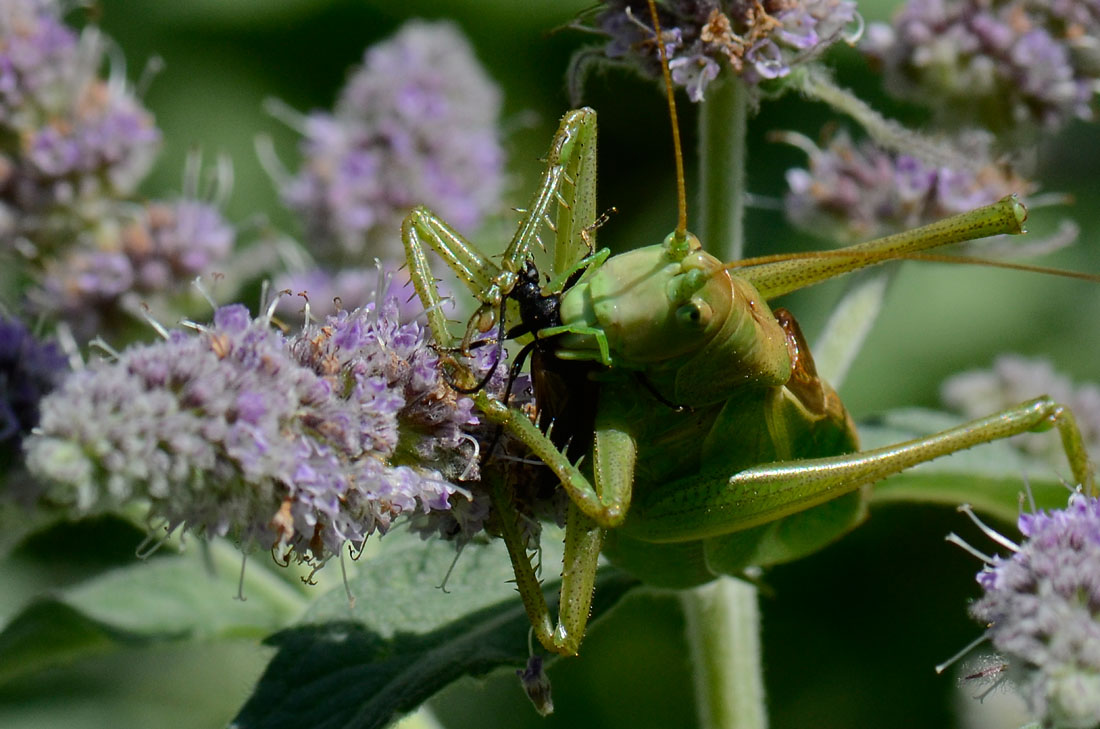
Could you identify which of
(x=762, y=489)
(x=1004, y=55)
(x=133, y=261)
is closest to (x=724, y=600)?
(x=762, y=489)

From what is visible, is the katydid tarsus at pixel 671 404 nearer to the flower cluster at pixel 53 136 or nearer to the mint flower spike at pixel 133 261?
the mint flower spike at pixel 133 261

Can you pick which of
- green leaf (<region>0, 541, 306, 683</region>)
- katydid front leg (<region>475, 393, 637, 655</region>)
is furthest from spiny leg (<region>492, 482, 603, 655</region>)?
green leaf (<region>0, 541, 306, 683</region>)

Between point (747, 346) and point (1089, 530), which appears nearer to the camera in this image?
point (1089, 530)

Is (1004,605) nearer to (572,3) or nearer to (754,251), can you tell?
(754,251)

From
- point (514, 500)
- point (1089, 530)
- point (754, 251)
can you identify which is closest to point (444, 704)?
point (754, 251)

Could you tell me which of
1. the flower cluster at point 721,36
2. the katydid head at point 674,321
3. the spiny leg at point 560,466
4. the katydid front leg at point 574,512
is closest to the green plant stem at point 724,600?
the flower cluster at point 721,36

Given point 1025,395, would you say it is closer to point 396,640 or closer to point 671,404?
point 671,404
